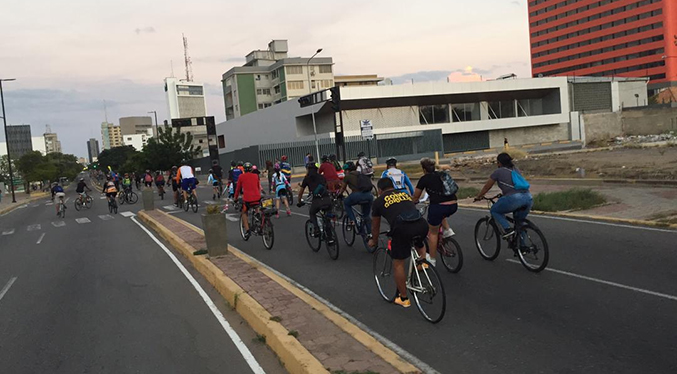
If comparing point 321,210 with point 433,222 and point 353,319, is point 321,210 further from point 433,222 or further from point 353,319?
point 353,319


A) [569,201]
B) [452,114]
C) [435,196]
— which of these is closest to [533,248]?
[435,196]

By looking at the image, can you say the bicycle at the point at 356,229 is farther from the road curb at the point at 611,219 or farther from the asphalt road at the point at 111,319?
the road curb at the point at 611,219

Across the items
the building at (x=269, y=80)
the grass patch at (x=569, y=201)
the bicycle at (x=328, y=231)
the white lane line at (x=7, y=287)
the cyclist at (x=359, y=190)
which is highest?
the building at (x=269, y=80)

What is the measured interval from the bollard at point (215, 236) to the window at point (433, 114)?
177 ft

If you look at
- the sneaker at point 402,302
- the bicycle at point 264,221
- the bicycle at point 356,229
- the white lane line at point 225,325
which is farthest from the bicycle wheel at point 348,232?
the sneaker at point 402,302

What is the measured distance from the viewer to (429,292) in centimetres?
593

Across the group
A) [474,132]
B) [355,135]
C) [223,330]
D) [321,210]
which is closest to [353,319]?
[223,330]

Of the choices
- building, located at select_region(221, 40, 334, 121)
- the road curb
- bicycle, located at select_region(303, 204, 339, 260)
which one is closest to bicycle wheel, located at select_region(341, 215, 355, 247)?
bicycle, located at select_region(303, 204, 339, 260)

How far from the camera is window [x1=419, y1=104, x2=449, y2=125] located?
62.6m

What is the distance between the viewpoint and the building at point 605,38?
3762 inches

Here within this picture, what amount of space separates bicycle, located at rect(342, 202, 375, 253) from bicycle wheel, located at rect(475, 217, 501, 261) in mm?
1917

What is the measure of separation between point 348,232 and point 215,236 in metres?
2.65

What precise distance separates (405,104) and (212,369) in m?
58.0

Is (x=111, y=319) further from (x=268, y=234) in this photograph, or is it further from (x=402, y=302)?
(x=268, y=234)
